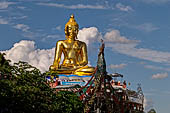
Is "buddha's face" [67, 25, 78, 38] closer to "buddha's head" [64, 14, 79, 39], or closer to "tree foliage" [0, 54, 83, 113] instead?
"buddha's head" [64, 14, 79, 39]

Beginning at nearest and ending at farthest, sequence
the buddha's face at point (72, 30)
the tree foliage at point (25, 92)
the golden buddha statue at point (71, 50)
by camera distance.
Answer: the tree foliage at point (25, 92) < the golden buddha statue at point (71, 50) < the buddha's face at point (72, 30)

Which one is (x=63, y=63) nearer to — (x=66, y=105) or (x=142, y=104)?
(x=142, y=104)

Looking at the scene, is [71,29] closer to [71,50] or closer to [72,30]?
[72,30]

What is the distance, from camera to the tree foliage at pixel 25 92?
13.8 m

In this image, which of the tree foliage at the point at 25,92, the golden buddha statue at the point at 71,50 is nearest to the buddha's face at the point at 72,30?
the golden buddha statue at the point at 71,50

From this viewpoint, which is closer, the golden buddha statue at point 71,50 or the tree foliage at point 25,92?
the tree foliage at point 25,92

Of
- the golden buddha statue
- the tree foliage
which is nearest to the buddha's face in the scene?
the golden buddha statue

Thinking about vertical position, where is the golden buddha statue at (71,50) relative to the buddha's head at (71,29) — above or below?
below

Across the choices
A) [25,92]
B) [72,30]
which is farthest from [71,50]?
[25,92]

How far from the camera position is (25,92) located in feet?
47.7

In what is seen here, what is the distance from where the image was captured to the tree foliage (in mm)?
13812

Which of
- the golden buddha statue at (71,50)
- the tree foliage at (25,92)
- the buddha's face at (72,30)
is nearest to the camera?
the tree foliage at (25,92)

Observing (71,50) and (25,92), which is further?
(71,50)

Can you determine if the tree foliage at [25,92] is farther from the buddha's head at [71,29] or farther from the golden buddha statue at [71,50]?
the buddha's head at [71,29]
